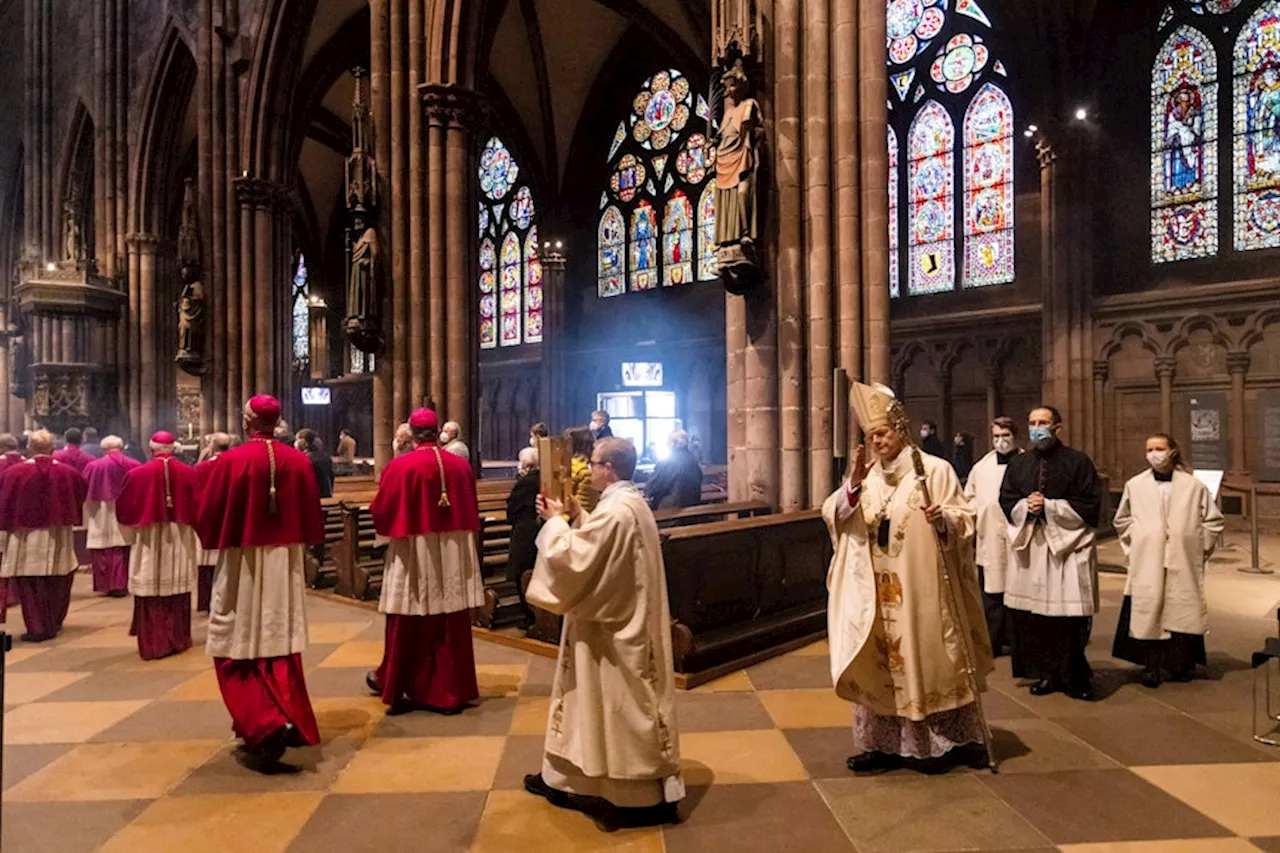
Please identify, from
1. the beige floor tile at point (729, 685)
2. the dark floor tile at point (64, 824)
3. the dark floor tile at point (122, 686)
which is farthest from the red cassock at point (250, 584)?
the beige floor tile at point (729, 685)

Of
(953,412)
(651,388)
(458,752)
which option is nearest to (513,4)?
(651,388)

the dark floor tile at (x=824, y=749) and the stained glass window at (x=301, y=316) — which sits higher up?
the stained glass window at (x=301, y=316)

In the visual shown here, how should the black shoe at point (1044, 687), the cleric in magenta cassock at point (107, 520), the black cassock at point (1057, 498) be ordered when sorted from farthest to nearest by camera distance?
the cleric in magenta cassock at point (107, 520)
the black shoe at point (1044, 687)
the black cassock at point (1057, 498)

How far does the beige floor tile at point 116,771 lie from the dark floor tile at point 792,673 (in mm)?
3532

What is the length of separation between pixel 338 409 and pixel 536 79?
588 inches

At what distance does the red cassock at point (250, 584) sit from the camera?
457cm

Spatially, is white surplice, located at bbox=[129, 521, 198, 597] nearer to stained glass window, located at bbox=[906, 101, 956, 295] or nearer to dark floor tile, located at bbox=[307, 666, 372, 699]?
dark floor tile, located at bbox=[307, 666, 372, 699]

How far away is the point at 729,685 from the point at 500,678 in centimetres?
165

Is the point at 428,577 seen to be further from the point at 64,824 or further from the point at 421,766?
the point at 64,824

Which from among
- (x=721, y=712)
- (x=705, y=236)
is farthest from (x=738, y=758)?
(x=705, y=236)

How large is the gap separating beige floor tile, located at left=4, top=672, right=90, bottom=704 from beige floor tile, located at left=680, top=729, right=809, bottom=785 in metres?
4.57

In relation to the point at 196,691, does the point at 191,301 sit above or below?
above

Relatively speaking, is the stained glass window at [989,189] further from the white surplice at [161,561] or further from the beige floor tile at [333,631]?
the white surplice at [161,561]

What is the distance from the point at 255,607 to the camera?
461 cm
